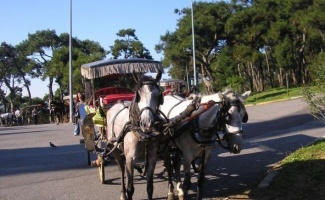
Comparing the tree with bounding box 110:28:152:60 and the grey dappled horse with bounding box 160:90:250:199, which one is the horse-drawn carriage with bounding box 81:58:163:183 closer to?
the grey dappled horse with bounding box 160:90:250:199

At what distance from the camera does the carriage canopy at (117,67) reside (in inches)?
353

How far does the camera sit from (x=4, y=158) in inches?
536

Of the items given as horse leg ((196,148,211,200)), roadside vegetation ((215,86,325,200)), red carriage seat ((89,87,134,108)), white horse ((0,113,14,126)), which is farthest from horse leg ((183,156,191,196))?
white horse ((0,113,14,126))

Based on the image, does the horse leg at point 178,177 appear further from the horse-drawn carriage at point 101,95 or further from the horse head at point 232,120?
the horse-drawn carriage at point 101,95

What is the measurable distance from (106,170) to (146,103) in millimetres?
5205

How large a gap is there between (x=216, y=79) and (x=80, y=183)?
105 ft

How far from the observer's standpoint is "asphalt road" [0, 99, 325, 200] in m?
8.09

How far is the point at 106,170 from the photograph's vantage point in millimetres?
10273

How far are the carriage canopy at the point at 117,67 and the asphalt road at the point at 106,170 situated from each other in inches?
92.8

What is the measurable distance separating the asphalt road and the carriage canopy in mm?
2358

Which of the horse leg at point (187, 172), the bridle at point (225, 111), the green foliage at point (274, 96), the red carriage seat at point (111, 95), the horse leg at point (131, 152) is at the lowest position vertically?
the horse leg at point (187, 172)

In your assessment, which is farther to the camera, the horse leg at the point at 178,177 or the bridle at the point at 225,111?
the horse leg at the point at 178,177

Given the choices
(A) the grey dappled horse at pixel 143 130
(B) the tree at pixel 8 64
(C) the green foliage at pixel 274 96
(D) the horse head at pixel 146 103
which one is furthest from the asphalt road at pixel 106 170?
(B) the tree at pixel 8 64

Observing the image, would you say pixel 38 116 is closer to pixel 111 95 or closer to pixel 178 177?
pixel 111 95
